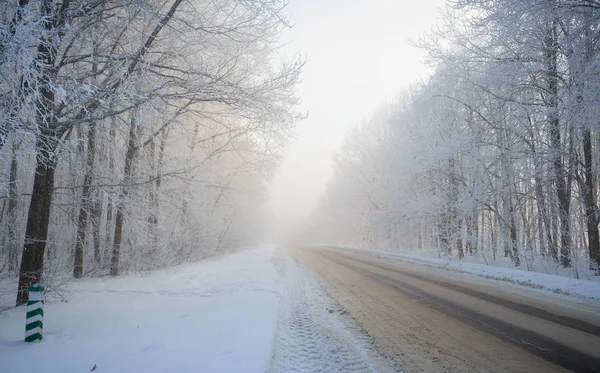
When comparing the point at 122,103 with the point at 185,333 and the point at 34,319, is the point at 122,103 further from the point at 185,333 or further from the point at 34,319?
the point at 185,333

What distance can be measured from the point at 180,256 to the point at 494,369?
1292 cm

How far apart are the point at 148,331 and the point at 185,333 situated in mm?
640

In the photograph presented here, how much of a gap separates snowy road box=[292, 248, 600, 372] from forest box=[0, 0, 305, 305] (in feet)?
15.2

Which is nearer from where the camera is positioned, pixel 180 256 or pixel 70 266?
pixel 70 266

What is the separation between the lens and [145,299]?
23.5 ft

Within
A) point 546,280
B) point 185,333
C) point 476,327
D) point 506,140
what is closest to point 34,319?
point 185,333

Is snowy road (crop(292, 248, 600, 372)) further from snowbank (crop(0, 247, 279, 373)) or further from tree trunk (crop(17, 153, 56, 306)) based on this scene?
tree trunk (crop(17, 153, 56, 306))

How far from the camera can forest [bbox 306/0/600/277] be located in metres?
7.76

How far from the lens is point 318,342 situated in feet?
15.7

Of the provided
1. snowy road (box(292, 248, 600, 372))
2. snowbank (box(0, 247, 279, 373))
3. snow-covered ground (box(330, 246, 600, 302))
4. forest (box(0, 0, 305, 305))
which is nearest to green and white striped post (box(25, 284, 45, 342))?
snowbank (box(0, 247, 279, 373))

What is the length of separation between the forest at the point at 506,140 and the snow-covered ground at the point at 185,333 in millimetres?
6846

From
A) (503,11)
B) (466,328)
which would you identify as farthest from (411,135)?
(466,328)

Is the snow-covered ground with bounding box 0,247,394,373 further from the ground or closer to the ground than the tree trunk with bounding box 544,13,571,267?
closer to the ground

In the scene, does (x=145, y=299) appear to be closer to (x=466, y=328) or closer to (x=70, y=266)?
(x=70, y=266)
